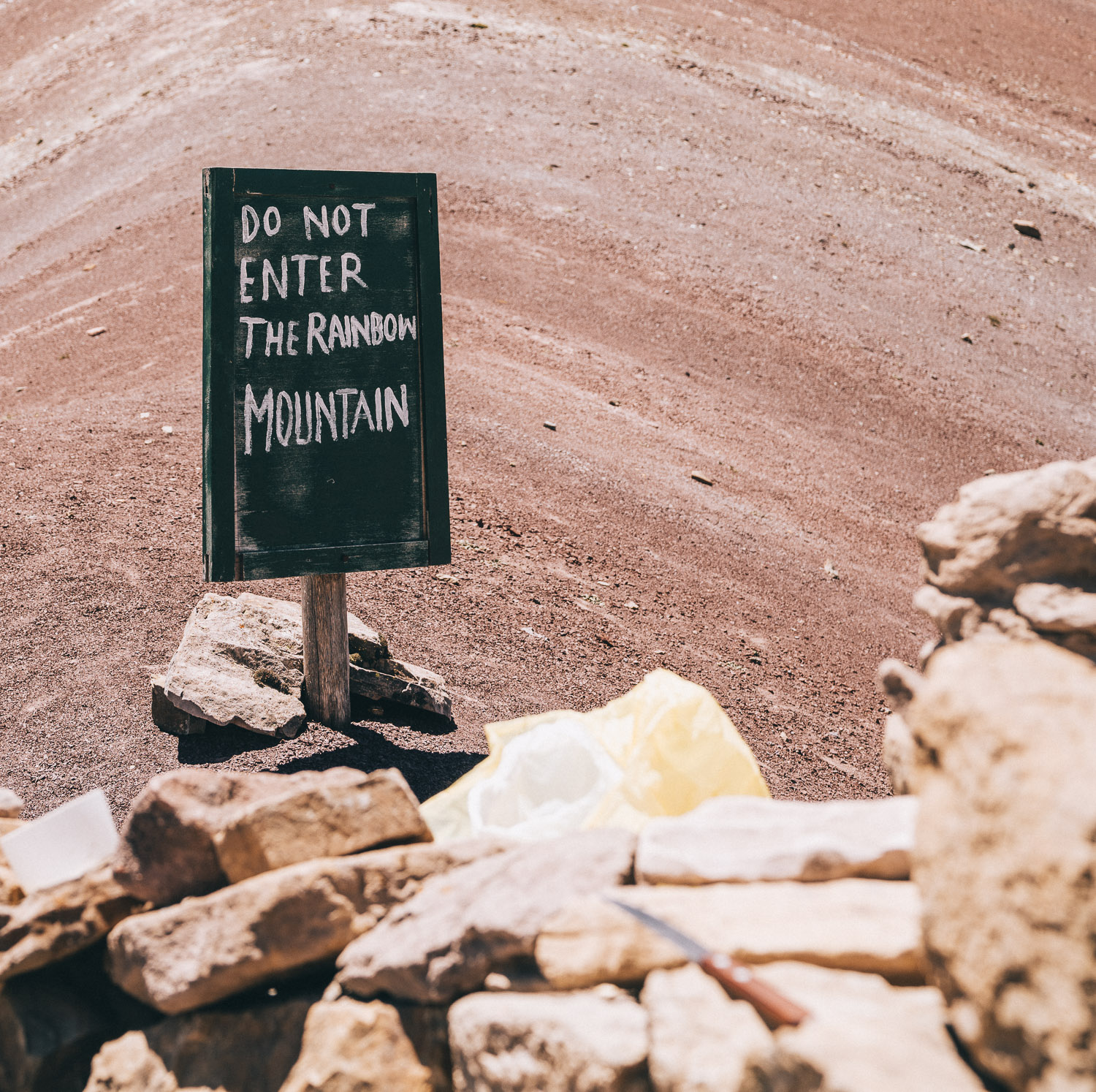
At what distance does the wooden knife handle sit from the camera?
6.90 feet

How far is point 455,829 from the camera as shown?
3729 millimetres

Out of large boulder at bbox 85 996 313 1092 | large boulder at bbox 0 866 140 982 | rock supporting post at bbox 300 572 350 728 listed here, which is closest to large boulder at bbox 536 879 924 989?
large boulder at bbox 85 996 313 1092

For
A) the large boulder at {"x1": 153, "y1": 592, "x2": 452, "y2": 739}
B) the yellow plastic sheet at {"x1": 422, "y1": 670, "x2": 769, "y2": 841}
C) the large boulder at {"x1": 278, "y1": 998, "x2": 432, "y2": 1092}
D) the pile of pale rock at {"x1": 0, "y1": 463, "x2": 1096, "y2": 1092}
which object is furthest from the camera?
the large boulder at {"x1": 153, "y1": 592, "x2": 452, "y2": 739}

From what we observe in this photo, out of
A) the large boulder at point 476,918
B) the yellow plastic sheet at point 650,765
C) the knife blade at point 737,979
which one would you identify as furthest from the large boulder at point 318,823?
the knife blade at point 737,979

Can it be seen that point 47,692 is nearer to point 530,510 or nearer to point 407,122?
point 530,510

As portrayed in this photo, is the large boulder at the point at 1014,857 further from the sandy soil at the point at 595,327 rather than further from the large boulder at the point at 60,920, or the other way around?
the sandy soil at the point at 595,327

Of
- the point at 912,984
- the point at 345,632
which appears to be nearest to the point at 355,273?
the point at 345,632

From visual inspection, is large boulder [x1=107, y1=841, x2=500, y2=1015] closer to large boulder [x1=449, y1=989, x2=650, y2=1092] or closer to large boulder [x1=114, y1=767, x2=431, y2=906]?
large boulder [x1=114, y1=767, x2=431, y2=906]

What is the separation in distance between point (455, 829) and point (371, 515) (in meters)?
1.48

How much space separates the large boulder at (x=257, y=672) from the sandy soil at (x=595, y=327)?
150 millimetres

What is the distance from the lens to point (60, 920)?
9.84ft

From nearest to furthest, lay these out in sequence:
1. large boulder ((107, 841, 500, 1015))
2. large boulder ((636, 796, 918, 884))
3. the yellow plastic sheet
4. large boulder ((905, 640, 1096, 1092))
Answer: large boulder ((905, 640, 1096, 1092)), large boulder ((636, 796, 918, 884)), large boulder ((107, 841, 500, 1015)), the yellow plastic sheet

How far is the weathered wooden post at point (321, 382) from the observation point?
13.9 feet

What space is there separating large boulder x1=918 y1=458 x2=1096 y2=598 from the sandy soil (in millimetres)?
2495
